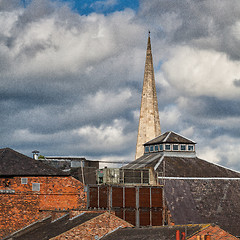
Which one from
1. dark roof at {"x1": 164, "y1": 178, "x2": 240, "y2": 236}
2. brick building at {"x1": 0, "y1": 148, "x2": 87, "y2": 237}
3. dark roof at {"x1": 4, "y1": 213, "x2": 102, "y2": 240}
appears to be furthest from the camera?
dark roof at {"x1": 164, "y1": 178, "x2": 240, "y2": 236}

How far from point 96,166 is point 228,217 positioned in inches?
636

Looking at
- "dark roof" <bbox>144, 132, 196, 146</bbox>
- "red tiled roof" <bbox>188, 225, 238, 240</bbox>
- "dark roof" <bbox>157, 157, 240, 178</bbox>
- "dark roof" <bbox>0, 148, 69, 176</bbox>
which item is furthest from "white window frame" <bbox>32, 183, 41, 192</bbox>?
"red tiled roof" <bbox>188, 225, 238, 240</bbox>

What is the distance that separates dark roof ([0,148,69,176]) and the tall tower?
35712 mm

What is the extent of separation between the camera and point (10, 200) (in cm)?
4641

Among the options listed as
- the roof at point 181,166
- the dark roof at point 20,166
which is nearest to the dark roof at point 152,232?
the dark roof at point 20,166

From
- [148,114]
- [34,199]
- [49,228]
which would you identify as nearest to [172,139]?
[148,114]

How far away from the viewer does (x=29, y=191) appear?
156 ft

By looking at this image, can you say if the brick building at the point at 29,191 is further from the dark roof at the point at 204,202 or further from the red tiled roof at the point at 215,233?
the red tiled roof at the point at 215,233

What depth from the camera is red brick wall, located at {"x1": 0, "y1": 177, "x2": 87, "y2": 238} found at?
45906mm

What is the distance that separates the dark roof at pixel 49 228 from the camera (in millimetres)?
37938

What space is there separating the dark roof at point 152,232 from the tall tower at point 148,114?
154 ft

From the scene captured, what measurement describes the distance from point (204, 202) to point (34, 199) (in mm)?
18834

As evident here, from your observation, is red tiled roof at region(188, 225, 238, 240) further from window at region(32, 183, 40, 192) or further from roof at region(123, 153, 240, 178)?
roof at region(123, 153, 240, 178)

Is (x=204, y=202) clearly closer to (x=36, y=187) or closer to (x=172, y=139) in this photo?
(x=172, y=139)
